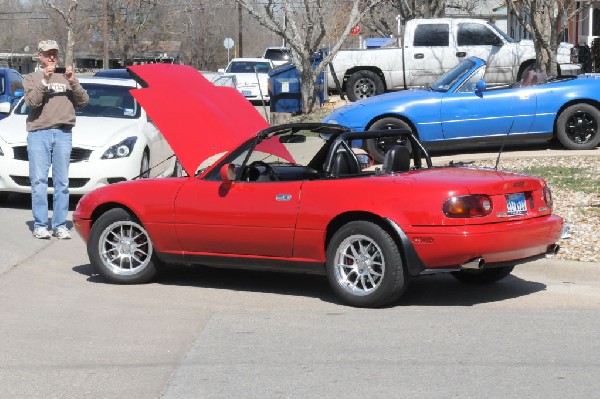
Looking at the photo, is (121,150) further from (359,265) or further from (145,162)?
(359,265)

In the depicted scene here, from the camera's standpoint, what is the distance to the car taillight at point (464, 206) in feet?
24.6

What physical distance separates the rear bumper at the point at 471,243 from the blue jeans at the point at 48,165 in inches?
189

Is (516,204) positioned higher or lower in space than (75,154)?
lower

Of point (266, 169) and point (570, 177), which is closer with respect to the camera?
point (266, 169)

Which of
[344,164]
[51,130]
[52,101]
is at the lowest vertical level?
[344,164]

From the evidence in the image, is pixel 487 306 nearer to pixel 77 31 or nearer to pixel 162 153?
pixel 162 153

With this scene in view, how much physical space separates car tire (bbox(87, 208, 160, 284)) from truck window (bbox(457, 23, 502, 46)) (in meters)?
16.3

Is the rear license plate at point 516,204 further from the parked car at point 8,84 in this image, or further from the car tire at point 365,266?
the parked car at point 8,84

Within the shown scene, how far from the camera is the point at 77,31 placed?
78875 mm

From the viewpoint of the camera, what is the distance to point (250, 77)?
113 ft

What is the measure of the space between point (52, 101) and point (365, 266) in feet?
15.1

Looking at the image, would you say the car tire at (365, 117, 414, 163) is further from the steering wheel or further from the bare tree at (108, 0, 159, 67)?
the bare tree at (108, 0, 159, 67)

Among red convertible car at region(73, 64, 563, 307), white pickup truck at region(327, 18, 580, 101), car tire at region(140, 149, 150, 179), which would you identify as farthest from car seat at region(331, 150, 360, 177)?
white pickup truck at region(327, 18, 580, 101)

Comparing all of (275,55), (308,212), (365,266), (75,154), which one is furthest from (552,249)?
(275,55)
